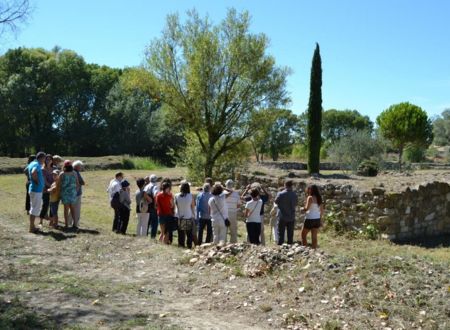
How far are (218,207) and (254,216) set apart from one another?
930 mm

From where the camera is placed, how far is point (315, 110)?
35.5 metres

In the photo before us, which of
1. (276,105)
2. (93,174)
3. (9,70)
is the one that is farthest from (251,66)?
(9,70)

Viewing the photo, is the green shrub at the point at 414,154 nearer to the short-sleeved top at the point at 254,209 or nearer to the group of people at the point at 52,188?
the short-sleeved top at the point at 254,209

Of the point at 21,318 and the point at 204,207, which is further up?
the point at 204,207

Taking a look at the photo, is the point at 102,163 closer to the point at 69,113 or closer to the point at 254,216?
the point at 69,113

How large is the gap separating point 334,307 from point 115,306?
290 cm

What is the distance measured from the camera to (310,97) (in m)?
35.6

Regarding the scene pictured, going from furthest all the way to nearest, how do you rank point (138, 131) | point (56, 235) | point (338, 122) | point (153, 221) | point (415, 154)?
point (338, 122) < point (415, 154) < point (138, 131) < point (153, 221) < point (56, 235)

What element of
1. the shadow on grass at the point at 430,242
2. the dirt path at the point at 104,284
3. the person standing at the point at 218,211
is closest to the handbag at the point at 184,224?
the person standing at the point at 218,211

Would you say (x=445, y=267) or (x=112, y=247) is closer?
(x=445, y=267)

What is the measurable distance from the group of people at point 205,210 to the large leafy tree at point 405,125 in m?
48.4

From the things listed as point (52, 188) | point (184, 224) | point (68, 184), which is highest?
point (68, 184)

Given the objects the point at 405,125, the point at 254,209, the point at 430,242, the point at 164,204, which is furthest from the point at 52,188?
the point at 405,125

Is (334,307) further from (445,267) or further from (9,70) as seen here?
(9,70)
